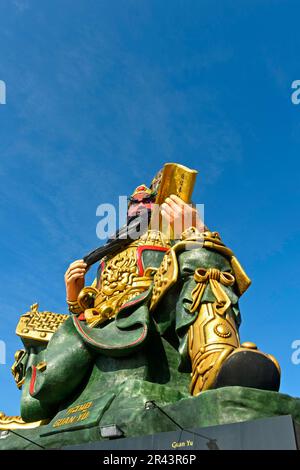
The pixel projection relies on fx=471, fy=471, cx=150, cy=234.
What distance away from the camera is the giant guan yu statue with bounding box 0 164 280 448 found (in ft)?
14.4

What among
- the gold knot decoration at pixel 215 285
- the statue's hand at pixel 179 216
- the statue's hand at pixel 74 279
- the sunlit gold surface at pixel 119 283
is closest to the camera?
the gold knot decoration at pixel 215 285

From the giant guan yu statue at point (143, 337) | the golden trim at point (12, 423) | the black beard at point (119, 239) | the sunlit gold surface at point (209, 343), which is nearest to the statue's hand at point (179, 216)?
the giant guan yu statue at point (143, 337)

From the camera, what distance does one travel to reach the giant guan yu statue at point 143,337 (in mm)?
4398

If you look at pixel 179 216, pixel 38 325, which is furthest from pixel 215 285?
pixel 38 325

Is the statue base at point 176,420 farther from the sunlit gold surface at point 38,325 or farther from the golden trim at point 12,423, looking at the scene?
the sunlit gold surface at point 38,325

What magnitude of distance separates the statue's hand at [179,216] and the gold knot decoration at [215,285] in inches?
48.9

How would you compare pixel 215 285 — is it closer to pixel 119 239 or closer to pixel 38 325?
pixel 119 239

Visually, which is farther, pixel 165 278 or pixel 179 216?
pixel 179 216

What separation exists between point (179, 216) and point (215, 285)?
170 centimetres

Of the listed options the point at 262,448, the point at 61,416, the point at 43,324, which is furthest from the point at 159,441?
the point at 43,324

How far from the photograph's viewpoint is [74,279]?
277 inches

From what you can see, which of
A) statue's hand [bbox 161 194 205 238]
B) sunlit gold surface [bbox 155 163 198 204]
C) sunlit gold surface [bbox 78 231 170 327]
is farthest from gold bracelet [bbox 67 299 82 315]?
sunlit gold surface [bbox 155 163 198 204]
